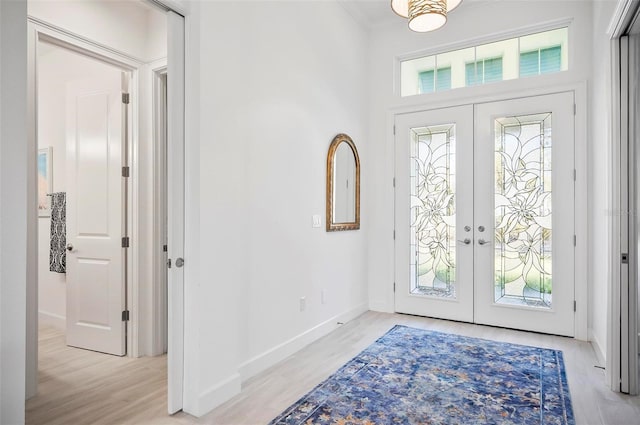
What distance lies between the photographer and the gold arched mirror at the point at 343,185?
12.3 ft

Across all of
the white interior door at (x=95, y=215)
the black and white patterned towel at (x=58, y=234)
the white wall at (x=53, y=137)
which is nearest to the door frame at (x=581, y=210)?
the white interior door at (x=95, y=215)

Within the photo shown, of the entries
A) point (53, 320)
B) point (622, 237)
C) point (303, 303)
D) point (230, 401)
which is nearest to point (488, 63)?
point (622, 237)

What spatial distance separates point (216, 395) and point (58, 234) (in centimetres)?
285

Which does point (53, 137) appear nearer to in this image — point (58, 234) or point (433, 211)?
point (58, 234)

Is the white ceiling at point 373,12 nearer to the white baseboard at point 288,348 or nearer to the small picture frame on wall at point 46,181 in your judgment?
the white baseboard at point 288,348

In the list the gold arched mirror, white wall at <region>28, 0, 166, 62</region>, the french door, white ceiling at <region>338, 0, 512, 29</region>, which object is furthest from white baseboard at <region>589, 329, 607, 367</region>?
white wall at <region>28, 0, 166, 62</region>

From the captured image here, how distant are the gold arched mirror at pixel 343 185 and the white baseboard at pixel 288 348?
91 centimetres

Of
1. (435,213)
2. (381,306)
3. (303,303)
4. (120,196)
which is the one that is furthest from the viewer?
(381,306)

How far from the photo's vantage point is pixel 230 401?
2.37 m

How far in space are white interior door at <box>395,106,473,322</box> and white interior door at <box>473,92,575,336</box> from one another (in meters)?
0.12

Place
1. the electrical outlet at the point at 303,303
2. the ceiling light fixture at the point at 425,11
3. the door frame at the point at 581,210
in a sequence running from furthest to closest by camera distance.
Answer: the door frame at the point at 581,210 → the electrical outlet at the point at 303,303 → the ceiling light fixture at the point at 425,11

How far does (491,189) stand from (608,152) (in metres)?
1.35

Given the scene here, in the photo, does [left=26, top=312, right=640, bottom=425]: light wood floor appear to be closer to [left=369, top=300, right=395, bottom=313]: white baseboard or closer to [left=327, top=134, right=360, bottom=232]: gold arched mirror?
[left=369, top=300, right=395, bottom=313]: white baseboard

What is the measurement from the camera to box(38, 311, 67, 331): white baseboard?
13.1 feet
